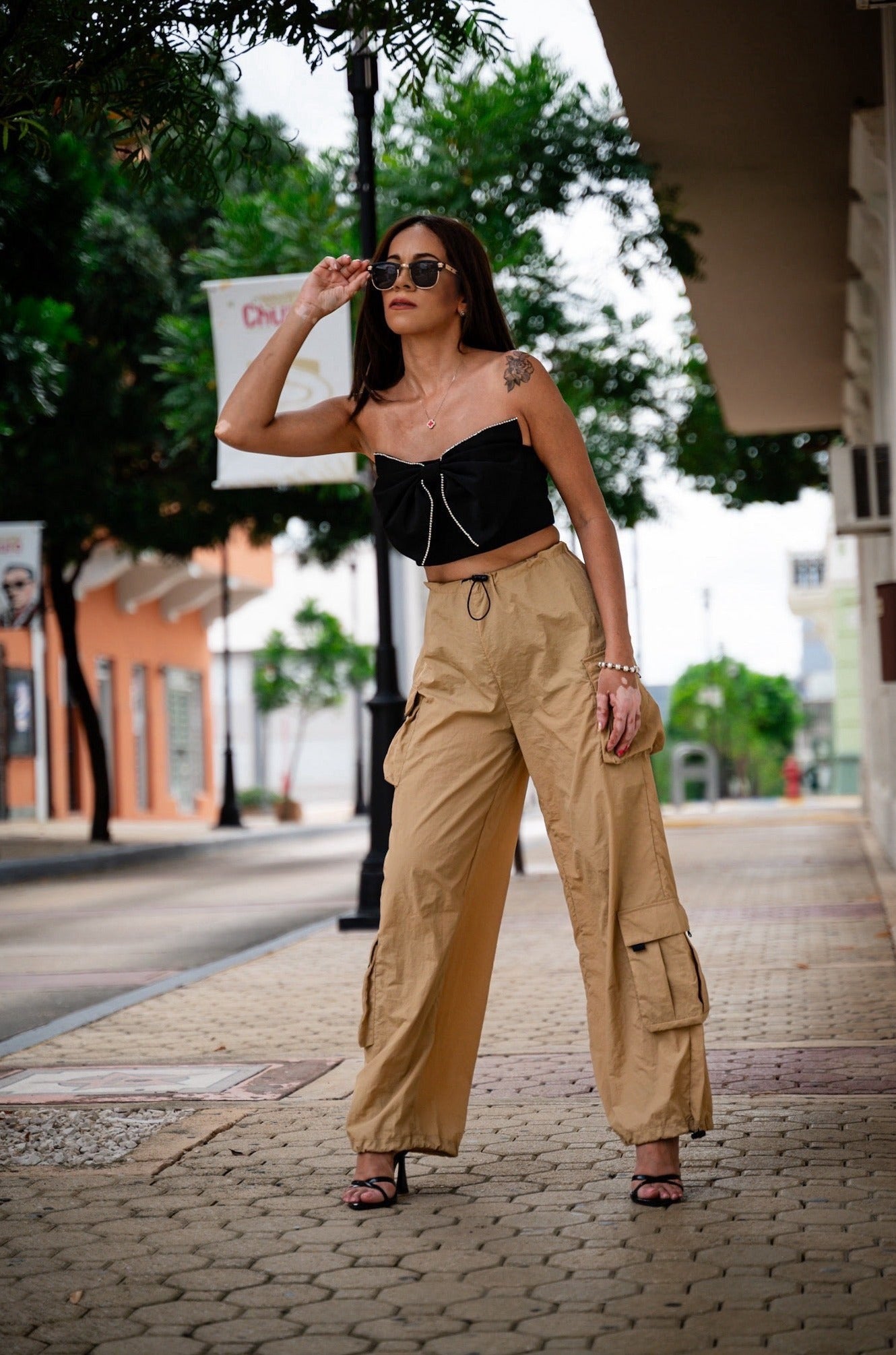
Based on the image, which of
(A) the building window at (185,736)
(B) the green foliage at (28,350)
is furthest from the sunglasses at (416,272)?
(A) the building window at (185,736)

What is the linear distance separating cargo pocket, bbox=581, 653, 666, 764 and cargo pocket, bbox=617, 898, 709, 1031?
0.33m

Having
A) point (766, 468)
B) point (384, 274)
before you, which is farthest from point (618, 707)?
point (766, 468)

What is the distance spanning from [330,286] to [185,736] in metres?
39.9

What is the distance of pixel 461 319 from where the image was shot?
4109 millimetres

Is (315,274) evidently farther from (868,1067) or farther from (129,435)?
(129,435)

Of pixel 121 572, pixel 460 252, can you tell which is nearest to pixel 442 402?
pixel 460 252

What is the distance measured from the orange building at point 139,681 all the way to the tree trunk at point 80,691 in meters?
3.64

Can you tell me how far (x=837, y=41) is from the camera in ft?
30.9

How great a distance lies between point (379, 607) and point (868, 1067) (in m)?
6.18

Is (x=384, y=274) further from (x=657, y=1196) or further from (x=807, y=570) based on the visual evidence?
(x=807, y=570)

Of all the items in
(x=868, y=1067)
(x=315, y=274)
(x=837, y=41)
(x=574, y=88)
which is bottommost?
(x=868, y=1067)

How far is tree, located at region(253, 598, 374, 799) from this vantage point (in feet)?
148

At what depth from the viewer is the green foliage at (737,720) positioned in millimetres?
57156

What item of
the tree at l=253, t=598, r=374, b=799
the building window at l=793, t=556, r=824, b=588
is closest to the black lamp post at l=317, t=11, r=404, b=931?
Result: the tree at l=253, t=598, r=374, b=799
